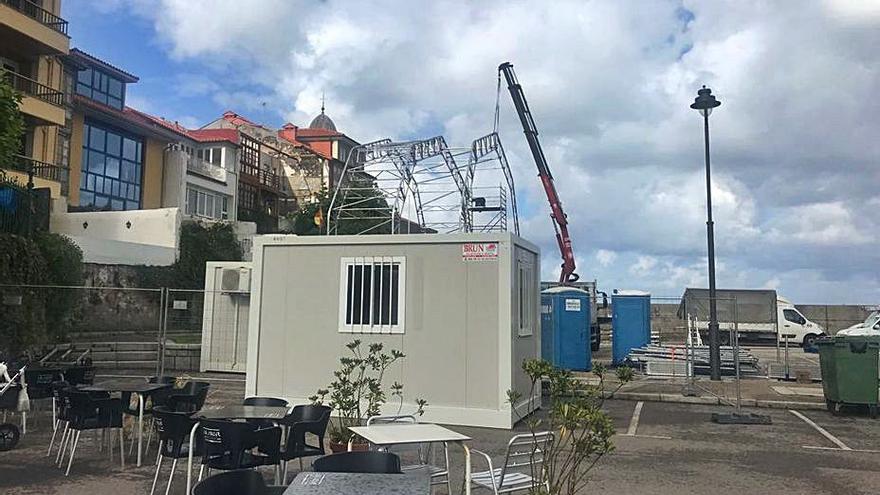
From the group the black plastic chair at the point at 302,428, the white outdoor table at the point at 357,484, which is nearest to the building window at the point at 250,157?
the black plastic chair at the point at 302,428

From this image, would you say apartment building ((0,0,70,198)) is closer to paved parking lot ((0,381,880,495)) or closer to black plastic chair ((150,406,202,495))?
paved parking lot ((0,381,880,495))

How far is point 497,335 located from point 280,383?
3771 mm

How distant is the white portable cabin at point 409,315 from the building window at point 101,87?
2646 cm

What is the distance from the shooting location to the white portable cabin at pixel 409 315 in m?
10.8

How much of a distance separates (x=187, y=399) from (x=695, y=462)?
5994 millimetres

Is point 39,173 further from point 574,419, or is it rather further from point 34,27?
point 574,419

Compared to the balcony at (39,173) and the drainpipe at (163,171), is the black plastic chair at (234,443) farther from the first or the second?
the drainpipe at (163,171)

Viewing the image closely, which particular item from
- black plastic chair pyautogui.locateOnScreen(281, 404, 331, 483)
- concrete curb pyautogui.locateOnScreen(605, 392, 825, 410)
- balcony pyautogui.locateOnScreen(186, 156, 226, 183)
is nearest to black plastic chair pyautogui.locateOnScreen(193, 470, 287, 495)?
black plastic chair pyautogui.locateOnScreen(281, 404, 331, 483)

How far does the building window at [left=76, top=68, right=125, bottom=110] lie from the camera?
33.7 m

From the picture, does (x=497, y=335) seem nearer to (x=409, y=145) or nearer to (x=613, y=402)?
(x=613, y=402)

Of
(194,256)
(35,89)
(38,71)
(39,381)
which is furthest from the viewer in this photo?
(194,256)

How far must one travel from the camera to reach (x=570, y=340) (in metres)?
18.5

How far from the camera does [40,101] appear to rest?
26.0m

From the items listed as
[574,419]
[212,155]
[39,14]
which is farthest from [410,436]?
[212,155]
